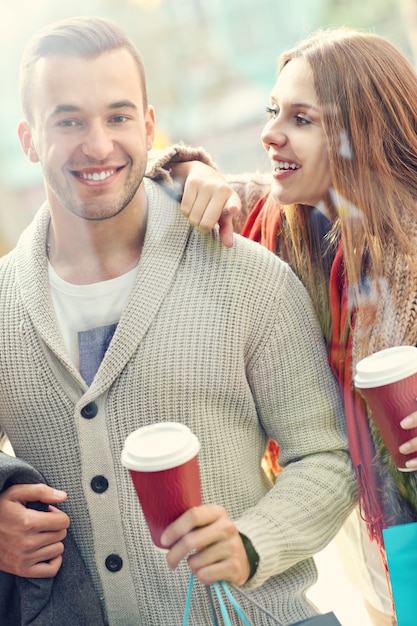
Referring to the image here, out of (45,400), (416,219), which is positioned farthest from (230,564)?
(416,219)

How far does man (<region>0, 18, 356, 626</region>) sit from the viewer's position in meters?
0.92

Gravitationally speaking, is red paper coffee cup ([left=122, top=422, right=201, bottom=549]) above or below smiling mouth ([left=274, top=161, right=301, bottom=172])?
below

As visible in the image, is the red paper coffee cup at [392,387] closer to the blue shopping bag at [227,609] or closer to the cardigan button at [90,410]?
the blue shopping bag at [227,609]

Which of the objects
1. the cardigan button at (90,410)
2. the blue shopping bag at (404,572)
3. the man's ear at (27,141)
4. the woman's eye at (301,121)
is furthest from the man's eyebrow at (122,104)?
the blue shopping bag at (404,572)

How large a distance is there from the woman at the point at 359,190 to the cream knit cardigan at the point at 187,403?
0.03 meters

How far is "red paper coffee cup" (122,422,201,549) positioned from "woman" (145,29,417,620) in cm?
29

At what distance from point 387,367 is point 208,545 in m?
0.26

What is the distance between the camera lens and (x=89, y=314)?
0.99m

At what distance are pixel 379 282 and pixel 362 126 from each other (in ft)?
0.65

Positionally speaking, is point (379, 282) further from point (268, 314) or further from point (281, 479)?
point (281, 479)

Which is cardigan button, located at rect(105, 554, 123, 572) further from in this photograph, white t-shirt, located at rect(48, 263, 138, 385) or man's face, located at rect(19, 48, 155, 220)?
man's face, located at rect(19, 48, 155, 220)

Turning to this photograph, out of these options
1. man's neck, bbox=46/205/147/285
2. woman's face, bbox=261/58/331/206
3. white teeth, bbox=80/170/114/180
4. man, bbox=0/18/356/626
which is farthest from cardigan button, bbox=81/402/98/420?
woman's face, bbox=261/58/331/206

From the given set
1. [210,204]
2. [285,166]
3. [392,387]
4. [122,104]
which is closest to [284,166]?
[285,166]

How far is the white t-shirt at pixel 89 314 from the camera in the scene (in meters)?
0.97
